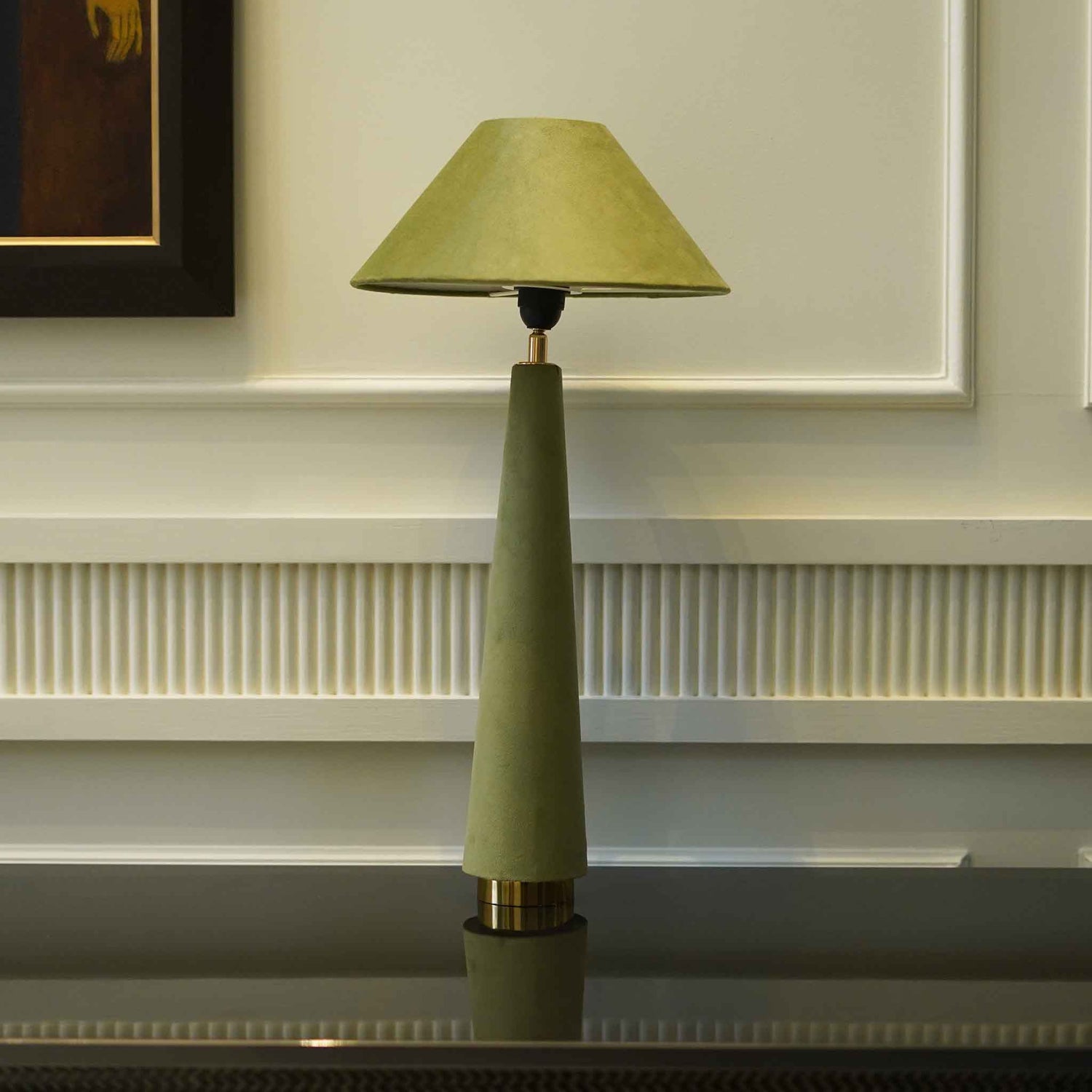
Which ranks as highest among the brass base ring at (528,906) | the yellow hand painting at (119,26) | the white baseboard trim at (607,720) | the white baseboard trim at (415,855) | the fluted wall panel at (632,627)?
the yellow hand painting at (119,26)

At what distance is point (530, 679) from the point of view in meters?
0.63

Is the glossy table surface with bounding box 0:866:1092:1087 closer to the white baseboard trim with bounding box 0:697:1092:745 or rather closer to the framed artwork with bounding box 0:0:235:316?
the white baseboard trim with bounding box 0:697:1092:745

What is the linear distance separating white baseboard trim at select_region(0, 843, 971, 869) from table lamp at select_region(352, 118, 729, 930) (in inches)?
5.1

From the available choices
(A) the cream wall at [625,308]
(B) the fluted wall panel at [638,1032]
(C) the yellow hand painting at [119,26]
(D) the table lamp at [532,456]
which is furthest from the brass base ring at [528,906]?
(C) the yellow hand painting at [119,26]

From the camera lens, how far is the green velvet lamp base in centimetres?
63

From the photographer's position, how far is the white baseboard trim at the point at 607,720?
772 millimetres

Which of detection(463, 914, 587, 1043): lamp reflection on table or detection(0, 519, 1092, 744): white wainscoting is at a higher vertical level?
detection(0, 519, 1092, 744): white wainscoting

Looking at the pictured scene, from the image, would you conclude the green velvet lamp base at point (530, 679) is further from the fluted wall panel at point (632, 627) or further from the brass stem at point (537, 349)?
the fluted wall panel at point (632, 627)

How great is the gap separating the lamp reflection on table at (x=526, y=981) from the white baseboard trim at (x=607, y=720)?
15cm

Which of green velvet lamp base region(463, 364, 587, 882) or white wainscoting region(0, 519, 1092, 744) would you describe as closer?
green velvet lamp base region(463, 364, 587, 882)

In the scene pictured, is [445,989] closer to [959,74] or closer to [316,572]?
[316,572]

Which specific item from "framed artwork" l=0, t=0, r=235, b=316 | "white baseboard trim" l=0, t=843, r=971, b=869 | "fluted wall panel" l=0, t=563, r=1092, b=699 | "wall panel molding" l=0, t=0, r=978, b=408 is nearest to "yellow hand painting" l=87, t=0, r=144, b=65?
"framed artwork" l=0, t=0, r=235, b=316

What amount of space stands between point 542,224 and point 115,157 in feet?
1.09

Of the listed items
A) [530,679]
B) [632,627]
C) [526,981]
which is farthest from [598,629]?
[526,981]
